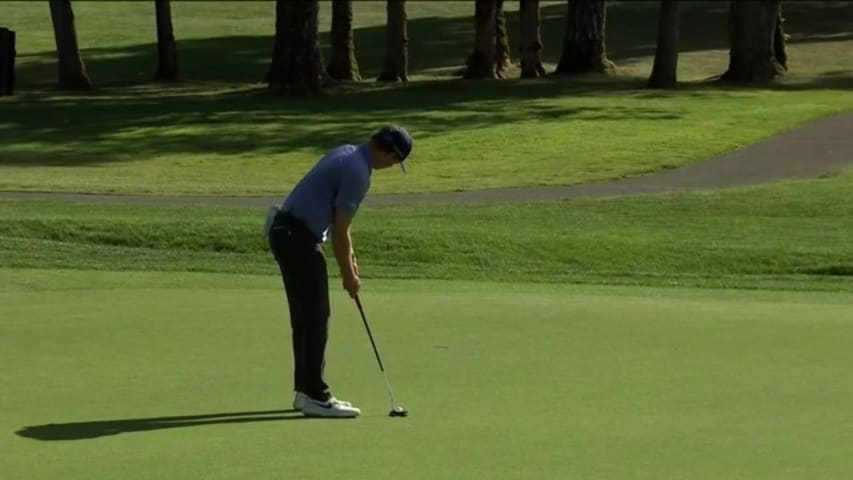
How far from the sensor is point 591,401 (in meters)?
10.5

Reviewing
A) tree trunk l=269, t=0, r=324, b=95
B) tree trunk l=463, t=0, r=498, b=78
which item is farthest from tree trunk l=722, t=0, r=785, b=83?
tree trunk l=269, t=0, r=324, b=95

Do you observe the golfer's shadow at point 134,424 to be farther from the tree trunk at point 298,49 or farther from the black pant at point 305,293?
the tree trunk at point 298,49

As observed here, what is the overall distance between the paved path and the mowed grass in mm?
713

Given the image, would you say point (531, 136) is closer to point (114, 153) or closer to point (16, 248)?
point (114, 153)

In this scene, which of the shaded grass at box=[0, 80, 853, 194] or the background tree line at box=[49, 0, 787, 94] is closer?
the shaded grass at box=[0, 80, 853, 194]

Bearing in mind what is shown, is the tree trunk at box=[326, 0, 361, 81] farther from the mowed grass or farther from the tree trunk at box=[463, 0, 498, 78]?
→ the tree trunk at box=[463, 0, 498, 78]

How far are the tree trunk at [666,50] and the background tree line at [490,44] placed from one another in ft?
0.08

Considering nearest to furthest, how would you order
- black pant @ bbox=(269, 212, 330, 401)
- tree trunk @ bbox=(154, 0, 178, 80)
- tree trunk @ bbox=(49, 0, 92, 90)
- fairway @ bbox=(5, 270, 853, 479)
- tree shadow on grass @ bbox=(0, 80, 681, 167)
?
1. fairway @ bbox=(5, 270, 853, 479)
2. black pant @ bbox=(269, 212, 330, 401)
3. tree shadow on grass @ bbox=(0, 80, 681, 167)
4. tree trunk @ bbox=(49, 0, 92, 90)
5. tree trunk @ bbox=(154, 0, 178, 80)

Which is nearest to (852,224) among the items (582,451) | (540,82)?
(582,451)

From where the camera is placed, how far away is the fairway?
29.0 feet

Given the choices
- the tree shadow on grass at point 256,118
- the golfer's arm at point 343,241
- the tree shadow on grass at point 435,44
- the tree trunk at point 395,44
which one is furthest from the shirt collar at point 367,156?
the tree shadow on grass at point 435,44

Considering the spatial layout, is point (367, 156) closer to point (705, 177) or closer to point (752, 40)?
point (705, 177)

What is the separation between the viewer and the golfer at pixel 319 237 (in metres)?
9.94

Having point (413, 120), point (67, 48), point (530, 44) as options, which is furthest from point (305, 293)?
point (530, 44)
